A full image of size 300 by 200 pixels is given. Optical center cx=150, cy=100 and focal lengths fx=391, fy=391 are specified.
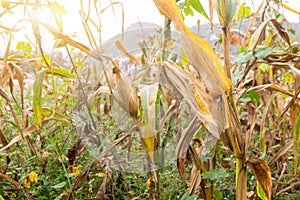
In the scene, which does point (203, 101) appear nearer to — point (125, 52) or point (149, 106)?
point (149, 106)

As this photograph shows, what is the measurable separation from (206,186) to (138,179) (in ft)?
0.83

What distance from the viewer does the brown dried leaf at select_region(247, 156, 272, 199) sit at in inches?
23.2

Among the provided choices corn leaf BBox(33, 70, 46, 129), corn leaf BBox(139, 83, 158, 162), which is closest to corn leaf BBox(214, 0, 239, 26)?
corn leaf BBox(139, 83, 158, 162)

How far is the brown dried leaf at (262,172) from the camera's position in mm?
590

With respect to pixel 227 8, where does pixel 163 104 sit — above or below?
below

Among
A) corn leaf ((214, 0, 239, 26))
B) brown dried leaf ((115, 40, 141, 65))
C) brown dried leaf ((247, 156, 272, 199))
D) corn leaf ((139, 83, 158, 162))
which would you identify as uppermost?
corn leaf ((214, 0, 239, 26))

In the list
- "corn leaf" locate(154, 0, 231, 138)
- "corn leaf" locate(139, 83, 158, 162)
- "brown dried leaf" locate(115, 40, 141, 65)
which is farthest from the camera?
"brown dried leaf" locate(115, 40, 141, 65)

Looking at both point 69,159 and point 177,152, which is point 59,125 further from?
point 177,152

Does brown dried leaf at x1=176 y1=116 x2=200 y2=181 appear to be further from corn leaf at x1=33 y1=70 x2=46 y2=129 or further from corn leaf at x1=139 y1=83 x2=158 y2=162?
corn leaf at x1=33 y1=70 x2=46 y2=129

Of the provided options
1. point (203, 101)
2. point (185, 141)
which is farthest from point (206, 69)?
point (185, 141)

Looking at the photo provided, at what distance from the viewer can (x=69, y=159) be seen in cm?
93

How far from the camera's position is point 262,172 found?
600 mm

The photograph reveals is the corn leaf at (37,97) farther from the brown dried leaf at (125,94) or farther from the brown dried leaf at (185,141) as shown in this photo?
the brown dried leaf at (185,141)

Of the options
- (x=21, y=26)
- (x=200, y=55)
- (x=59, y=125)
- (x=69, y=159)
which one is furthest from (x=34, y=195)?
(x=200, y=55)
